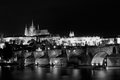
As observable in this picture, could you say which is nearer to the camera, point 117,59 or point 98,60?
point 117,59

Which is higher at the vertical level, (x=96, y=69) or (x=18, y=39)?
(x=18, y=39)

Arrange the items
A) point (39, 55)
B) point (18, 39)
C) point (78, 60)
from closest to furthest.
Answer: point (78, 60) < point (39, 55) < point (18, 39)

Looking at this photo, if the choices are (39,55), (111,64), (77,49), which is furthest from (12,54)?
(111,64)

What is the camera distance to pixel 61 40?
130m

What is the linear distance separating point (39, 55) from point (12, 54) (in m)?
10.6

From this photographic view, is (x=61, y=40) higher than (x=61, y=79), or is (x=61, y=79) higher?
(x=61, y=40)

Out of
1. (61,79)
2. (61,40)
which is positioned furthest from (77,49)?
(61,40)

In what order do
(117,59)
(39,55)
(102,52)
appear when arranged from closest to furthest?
(117,59) < (102,52) < (39,55)

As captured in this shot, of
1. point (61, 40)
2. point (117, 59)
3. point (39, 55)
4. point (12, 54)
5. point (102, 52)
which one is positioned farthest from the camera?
point (61, 40)

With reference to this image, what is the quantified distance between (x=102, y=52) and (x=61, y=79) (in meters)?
16.0

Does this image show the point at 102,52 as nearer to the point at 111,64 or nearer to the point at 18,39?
the point at 111,64

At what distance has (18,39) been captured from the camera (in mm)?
144125

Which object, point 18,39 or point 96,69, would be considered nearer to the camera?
point 96,69

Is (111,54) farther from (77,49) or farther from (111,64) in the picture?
(77,49)
